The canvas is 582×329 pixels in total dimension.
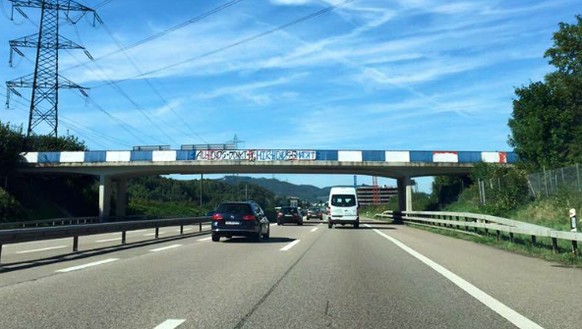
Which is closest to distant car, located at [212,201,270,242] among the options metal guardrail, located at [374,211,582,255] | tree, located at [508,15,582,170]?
metal guardrail, located at [374,211,582,255]

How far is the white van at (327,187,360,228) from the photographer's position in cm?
3716

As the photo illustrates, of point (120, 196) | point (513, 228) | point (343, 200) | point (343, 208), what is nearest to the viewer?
point (513, 228)

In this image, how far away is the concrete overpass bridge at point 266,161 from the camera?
5594 cm

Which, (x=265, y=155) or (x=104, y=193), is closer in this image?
(x=265, y=155)

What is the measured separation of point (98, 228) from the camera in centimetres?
1827

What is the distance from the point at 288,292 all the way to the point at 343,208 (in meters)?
28.6

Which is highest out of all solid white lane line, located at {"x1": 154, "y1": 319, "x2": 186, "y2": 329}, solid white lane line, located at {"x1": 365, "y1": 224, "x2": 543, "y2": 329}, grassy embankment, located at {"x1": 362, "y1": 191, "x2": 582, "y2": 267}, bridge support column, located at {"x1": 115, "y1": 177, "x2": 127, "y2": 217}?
bridge support column, located at {"x1": 115, "y1": 177, "x2": 127, "y2": 217}

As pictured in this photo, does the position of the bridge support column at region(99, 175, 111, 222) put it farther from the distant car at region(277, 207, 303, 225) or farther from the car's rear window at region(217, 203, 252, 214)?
the car's rear window at region(217, 203, 252, 214)

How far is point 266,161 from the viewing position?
56.4 metres

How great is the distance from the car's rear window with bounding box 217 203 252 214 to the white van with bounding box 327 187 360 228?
52.2 ft

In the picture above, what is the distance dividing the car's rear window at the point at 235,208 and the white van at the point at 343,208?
626 inches

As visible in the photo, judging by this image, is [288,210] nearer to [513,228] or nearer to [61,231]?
[513,228]

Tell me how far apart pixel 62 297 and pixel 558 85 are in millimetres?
50843

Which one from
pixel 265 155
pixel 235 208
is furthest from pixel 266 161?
pixel 235 208
